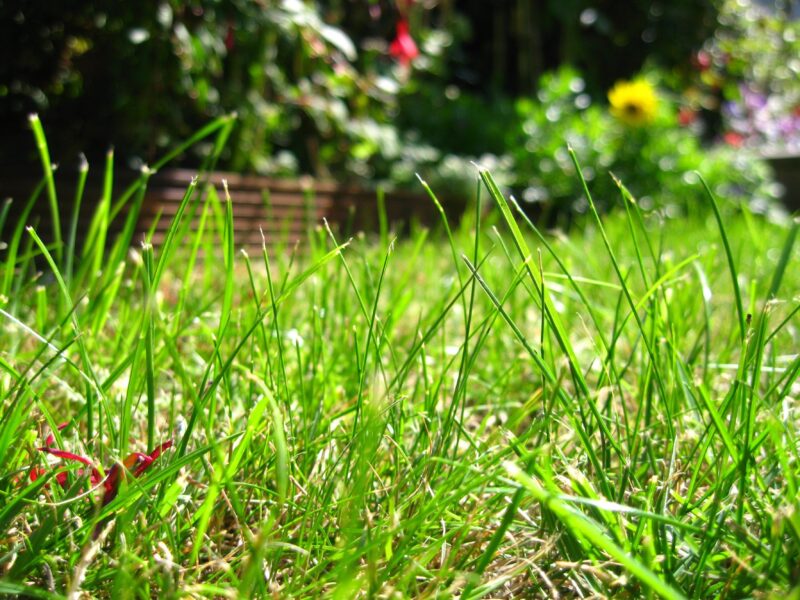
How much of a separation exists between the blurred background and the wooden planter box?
9 cm

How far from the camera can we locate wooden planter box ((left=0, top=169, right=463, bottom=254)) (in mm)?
1933

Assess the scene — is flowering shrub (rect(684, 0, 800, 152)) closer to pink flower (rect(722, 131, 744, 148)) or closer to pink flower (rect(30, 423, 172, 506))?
pink flower (rect(722, 131, 744, 148))

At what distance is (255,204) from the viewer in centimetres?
242

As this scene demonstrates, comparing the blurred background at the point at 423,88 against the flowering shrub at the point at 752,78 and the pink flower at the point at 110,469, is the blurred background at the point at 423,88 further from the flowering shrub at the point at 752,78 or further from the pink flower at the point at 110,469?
the pink flower at the point at 110,469

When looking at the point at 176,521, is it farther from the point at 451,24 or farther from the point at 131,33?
the point at 451,24

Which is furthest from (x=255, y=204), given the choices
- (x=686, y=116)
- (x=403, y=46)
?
(x=686, y=116)

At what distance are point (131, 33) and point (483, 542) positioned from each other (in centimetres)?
165

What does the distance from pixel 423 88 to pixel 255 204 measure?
1984 mm

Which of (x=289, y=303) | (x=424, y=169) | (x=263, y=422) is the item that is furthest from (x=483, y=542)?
(x=424, y=169)

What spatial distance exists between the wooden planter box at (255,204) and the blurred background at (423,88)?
0.31 ft

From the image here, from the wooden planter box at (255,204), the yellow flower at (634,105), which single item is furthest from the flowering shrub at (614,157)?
the wooden planter box at (255,204)

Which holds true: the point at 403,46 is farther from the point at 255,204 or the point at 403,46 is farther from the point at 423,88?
the point at 255,204

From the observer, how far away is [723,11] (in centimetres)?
522

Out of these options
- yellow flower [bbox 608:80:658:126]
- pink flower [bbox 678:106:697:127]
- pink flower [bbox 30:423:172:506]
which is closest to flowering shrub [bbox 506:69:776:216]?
yellow flower [bbox 608:80:658:126]
